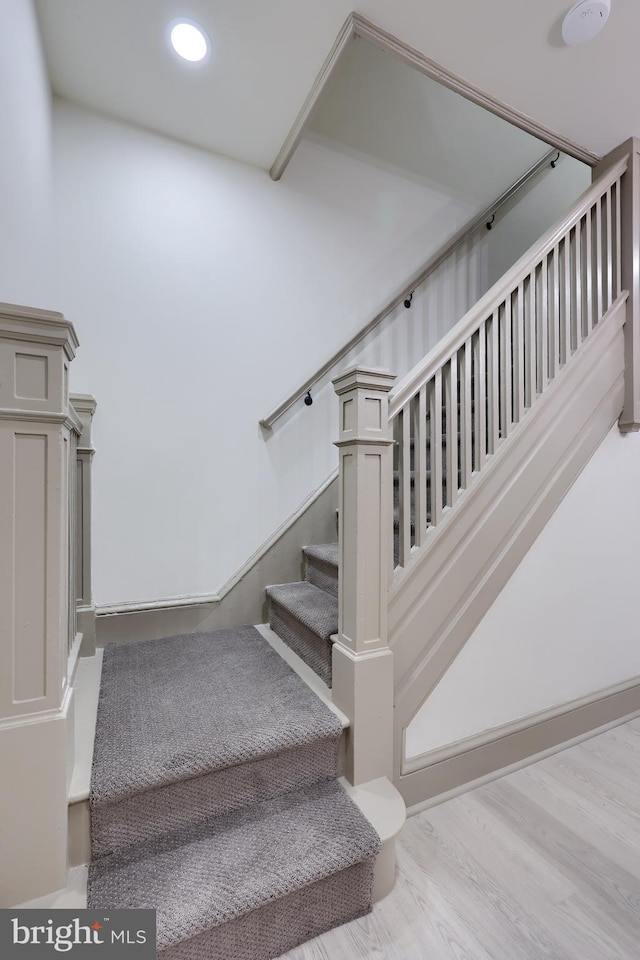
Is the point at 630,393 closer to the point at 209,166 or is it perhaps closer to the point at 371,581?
the point at 371,581

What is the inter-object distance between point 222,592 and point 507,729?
1303 mm

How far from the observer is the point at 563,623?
1.90m

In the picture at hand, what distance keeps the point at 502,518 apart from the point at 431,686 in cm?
65

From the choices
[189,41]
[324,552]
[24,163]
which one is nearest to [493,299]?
[324,552]

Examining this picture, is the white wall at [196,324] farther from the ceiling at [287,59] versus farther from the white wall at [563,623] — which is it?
the white wall at [563,623]

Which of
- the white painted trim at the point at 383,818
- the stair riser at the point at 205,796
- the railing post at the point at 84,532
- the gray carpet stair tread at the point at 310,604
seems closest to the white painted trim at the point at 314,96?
the railing post at the point at 84,532

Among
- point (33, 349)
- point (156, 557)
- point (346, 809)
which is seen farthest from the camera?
point (156, 557)

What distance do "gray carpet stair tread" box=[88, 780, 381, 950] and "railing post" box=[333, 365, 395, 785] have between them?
0.19 m

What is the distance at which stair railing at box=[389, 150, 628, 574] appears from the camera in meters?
1.48

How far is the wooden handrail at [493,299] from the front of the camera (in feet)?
4.68

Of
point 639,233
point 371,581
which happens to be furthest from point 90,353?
point 639,233

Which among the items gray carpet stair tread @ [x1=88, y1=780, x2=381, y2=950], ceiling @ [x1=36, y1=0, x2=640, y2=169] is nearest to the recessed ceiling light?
ceiling @ [x1=36, y1=0, x2=640, y2=169]

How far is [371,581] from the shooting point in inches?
52.9

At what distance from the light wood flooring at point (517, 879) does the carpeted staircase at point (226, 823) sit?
0.13 meters
